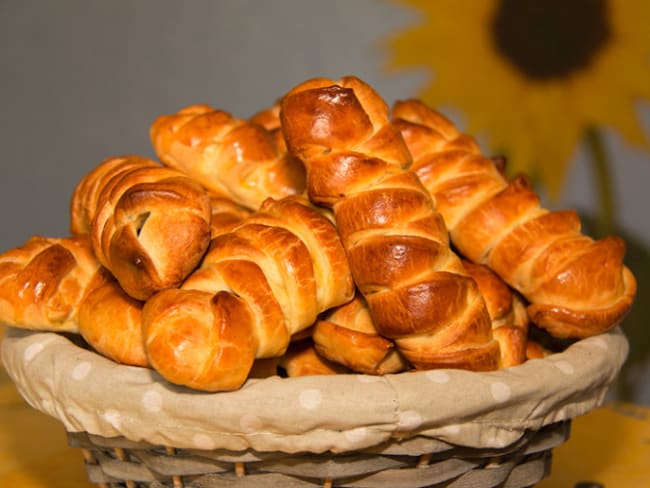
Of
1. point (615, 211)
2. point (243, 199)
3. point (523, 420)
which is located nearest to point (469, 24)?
point (615, 211)

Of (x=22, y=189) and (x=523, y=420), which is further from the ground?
(x=523, y=420)

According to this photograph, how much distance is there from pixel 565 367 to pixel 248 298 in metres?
0.34

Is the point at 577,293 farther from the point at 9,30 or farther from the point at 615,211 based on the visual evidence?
the point at 9,30

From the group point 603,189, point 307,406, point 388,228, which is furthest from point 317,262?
point 603,189

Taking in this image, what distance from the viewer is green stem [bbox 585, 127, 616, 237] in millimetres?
2506

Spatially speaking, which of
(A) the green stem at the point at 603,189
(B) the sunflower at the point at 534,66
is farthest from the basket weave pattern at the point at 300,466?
(A) the green stem at the point at 603,189

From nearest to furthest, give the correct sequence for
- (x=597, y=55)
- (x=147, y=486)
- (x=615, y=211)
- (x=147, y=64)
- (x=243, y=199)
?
(x=147, y=486) < (x=243, y=199) < (x=597, y=55) < (x=615, y=211) < (x=147, y=64)

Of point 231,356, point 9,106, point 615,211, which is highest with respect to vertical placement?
point 231,356

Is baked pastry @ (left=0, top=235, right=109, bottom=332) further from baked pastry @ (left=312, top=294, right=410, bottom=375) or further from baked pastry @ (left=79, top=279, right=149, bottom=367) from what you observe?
baked pastry @ (left=312, top=294, right=410, bottom=375)

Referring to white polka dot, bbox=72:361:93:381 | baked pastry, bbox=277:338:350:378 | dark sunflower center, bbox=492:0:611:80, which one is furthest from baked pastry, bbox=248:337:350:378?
dark sunflower center, bbox=492:0:611:80

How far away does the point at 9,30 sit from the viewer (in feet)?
9.30

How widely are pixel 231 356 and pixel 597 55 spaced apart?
5.92 feet

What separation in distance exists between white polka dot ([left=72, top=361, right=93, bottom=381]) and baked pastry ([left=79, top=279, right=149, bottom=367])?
38 millimetres

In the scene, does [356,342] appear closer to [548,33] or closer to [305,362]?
[305,362]
